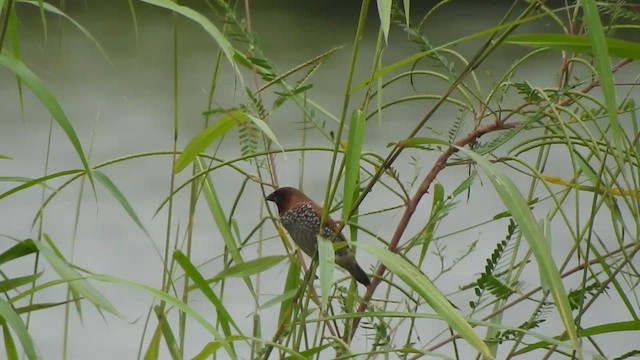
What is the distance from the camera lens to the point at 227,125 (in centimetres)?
62

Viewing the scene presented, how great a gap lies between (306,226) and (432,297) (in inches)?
14.7

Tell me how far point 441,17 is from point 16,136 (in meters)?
1.27

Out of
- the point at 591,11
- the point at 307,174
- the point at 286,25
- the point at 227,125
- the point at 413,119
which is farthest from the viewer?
the point at 286,25

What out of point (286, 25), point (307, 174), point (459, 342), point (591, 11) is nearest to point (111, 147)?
point (307, 174)

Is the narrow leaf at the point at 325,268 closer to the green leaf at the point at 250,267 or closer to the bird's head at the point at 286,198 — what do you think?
the green leaf at the point at 250,267

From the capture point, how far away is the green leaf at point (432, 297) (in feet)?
1.64

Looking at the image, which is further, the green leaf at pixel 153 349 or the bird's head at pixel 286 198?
the bird's head at pixel 286 198

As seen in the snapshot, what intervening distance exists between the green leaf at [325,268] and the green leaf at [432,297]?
0.08 ft

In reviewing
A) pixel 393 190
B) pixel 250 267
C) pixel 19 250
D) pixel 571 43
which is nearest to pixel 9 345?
pixel 19 250

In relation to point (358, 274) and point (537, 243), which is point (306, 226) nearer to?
point (358, 274)

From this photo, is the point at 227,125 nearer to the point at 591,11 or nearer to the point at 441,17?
the point at 591,11

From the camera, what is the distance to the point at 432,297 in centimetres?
51

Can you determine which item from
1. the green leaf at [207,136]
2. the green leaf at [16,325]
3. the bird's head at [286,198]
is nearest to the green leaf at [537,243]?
the green leaf at [207,136]

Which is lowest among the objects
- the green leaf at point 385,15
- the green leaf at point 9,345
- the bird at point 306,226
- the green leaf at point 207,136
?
the green leaf at point 9,345
